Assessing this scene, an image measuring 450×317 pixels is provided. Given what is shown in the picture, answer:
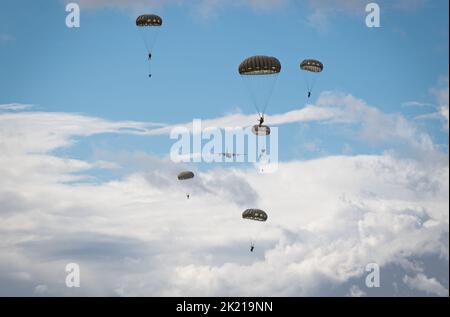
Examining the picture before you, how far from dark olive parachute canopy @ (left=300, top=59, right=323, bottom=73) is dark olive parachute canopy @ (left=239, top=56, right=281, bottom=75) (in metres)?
11.3

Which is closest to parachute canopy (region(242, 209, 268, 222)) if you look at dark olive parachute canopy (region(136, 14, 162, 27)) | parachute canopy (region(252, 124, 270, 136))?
parachute canopy (region(252, 124, 270, 136))

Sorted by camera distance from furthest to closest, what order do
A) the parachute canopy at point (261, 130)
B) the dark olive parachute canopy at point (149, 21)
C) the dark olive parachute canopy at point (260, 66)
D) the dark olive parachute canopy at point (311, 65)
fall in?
the dark olive parachute canopy at point (149, 21)
the dark olive parachute canopy at point (311, 65)
the parachute canopy at point (261, 130)
the dark olive parachute canopy at point (260, 66)

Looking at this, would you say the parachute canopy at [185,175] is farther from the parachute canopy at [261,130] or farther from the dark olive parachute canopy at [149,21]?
the dark olive parachute canopy at [149,21]

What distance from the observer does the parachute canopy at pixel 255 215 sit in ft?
372

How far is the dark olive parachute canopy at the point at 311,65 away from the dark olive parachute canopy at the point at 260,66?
11.3m

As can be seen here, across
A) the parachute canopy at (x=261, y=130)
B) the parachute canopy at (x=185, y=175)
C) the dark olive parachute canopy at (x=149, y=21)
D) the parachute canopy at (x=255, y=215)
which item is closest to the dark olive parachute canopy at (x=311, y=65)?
the parachute canopy at (x=261, y=130)

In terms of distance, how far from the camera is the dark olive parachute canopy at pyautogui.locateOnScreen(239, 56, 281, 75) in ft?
332

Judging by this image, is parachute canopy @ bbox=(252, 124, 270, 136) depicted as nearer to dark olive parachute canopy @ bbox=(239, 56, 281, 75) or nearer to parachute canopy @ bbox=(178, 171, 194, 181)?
dark olive parachute canopy @ bbox=(239, 56, 281, 75)

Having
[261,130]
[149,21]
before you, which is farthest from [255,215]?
[149,21]

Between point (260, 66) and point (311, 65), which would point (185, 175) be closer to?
point (311, 65)

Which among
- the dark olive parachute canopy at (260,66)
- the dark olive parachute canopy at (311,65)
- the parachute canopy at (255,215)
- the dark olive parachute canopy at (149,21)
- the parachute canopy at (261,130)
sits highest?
the dark olive parachute canopy at (149,21)
